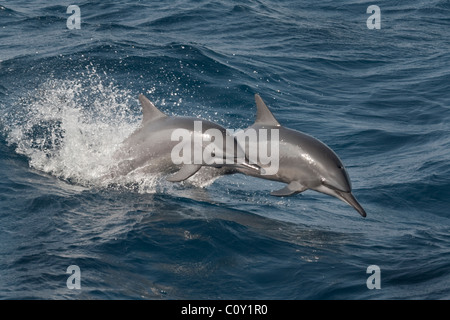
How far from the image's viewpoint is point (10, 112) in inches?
500

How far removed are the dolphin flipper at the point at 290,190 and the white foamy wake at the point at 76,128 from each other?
76.6 inches

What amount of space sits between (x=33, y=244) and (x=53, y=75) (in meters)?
7.95

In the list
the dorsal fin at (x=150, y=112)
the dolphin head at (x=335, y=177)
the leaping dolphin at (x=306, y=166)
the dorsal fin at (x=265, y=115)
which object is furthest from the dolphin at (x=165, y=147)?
the dolphin head at (x=335, y=177)

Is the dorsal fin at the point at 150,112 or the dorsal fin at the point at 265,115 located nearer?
the dorsal fin at the point at 265,115

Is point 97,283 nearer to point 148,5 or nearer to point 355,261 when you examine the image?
point 355,261

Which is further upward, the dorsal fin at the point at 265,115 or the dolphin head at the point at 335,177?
the dorsal fin at the point at 265,115

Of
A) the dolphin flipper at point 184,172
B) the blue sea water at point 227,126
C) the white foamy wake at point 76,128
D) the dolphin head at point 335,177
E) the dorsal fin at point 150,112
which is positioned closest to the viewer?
the blue sea water at point 227,126

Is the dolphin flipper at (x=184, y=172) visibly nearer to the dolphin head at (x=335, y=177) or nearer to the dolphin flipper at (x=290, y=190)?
the dolphin flipper at (x=290, y=190)

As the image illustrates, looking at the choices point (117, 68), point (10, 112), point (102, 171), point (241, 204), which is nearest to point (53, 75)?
point (117, 68)

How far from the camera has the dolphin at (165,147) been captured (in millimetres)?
8922

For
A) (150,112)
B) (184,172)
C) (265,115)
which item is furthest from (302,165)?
(150,112)

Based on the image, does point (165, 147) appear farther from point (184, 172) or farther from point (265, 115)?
point (265, 115)

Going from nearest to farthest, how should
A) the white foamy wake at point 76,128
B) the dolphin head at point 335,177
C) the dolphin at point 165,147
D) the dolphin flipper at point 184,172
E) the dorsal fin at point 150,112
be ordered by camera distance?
the dolphin head at point 335,177 → the dolphin flipper at point 184,172 → the dolphin at point 165,147 → the dorsal fin at point 150,112 → the white foamy wake at point 76,128

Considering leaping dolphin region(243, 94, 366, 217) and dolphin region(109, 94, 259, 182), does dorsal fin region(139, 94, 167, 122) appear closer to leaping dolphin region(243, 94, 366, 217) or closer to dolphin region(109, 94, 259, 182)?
dolphin region(109, 94, 259, 182)
